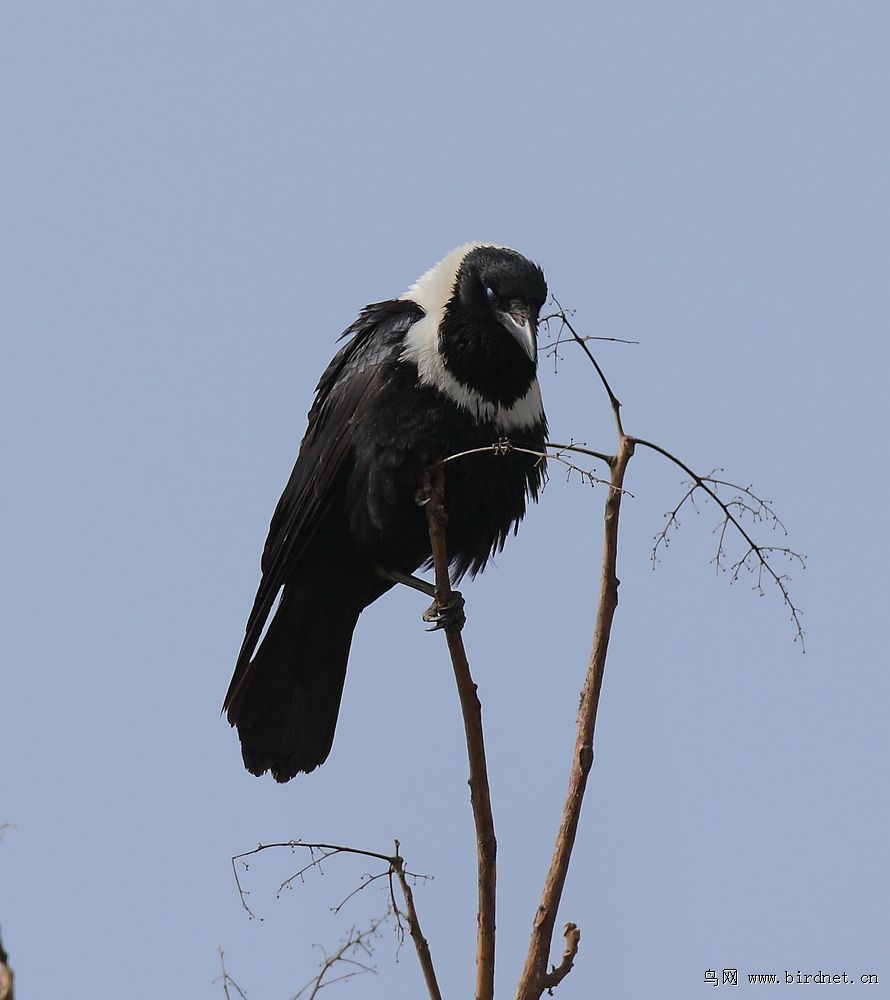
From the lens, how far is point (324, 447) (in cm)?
521

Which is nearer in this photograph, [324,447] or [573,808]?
[573,808]

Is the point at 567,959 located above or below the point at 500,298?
below

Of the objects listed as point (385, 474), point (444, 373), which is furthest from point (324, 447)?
point (444, 373)

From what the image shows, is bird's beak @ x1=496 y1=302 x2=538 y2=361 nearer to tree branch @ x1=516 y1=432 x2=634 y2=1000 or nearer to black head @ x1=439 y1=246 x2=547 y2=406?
black head @ x1=439 y1=246 x2=547 y2=406

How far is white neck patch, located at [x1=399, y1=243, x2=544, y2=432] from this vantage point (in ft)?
16.2

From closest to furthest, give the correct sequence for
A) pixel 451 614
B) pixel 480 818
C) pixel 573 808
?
pixel 573 808 < pixel 480 818 < pixel 451 614

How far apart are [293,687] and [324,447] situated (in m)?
1.05

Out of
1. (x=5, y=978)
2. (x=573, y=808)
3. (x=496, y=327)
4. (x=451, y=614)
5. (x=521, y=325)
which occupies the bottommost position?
(x=5, y=978)

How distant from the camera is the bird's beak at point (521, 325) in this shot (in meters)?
4.79

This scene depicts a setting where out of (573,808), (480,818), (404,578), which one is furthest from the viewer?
(404,578)

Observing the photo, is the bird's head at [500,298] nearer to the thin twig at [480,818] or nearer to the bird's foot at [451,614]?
the bird's foot at [451,614]

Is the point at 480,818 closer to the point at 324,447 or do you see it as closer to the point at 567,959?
the point at 567,959

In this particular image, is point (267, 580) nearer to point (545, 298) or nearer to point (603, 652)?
point (545, 298)

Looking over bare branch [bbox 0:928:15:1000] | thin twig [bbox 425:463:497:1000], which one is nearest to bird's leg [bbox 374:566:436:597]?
thin twig [bbox 425:463:497:1000]
